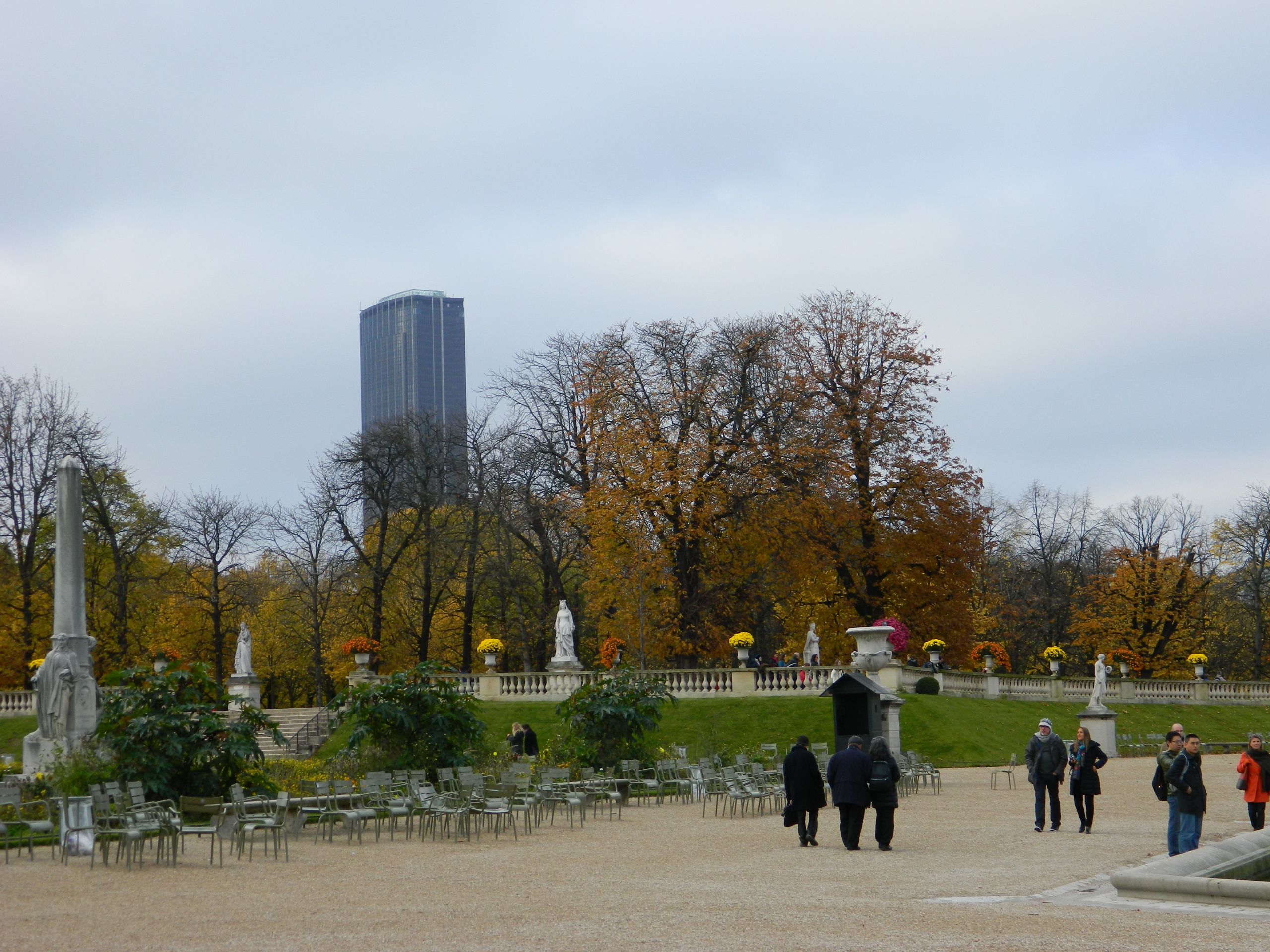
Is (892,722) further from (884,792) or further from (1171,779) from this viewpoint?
(1171,779)

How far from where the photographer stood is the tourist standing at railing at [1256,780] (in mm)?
15875

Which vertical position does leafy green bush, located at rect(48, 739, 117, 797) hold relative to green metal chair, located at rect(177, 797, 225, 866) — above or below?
above

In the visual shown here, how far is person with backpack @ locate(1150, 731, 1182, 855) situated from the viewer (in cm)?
1470

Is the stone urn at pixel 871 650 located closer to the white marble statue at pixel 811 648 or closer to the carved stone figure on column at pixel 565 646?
the white marble statue at pixel 811 648

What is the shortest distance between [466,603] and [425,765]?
83.9 ft

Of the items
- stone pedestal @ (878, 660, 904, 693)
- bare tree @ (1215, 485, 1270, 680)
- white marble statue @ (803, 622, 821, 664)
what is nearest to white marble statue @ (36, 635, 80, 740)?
stone pedestal @ (878, 660, 904, 693)

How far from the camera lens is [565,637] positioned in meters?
40.1

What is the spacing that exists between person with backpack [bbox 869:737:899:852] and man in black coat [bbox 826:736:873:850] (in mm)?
85

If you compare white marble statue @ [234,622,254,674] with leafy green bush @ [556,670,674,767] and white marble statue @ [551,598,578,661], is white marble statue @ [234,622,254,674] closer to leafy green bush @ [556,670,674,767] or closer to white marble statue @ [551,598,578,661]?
white marble statue @ [551,598,578,661]

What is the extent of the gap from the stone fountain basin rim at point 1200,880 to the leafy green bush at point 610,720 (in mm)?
13997

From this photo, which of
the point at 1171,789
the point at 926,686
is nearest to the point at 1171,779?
the point at 1171,789

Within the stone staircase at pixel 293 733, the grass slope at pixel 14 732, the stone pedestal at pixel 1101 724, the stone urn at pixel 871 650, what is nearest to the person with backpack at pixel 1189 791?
the stone urn at pixel 871 650

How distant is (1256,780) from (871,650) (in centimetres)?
1890

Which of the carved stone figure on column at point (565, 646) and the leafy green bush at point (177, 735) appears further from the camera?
the carved stone figure on column at point (565, 646)
